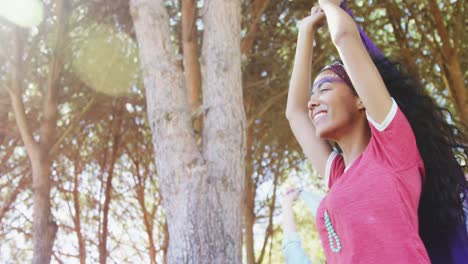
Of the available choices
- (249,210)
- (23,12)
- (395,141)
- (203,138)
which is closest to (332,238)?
(395,141)

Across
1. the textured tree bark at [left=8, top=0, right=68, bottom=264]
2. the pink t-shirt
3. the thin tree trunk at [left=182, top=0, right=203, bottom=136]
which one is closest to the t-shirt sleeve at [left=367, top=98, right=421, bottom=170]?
the pink t-shirt

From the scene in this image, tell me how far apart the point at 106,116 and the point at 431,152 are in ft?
31.6

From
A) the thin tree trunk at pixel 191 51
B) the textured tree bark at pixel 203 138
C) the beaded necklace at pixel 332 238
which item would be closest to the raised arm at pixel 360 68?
the beaded necklace at pixel 332 238

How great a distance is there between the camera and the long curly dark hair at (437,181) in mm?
1448

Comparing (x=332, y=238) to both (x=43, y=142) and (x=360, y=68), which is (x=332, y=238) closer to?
(x=360, y=68)

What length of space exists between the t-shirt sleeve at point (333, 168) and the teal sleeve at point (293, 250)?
27 cm

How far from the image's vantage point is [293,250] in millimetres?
1922

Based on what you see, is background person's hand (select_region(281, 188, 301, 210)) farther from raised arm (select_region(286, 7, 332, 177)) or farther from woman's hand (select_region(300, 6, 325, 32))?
woman's hand (select_region(300, 6, 325, 32))

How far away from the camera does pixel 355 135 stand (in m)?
1.62

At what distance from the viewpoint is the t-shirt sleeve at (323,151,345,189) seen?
1.70 metres

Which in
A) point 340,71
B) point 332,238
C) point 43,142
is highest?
point 43,142

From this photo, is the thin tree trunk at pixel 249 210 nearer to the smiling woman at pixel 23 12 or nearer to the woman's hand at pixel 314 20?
the smiling woman at pixel 23 12

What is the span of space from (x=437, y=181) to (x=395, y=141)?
0.20 meters

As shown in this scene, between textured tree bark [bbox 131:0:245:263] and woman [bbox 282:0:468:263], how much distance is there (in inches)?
A: 89.4
